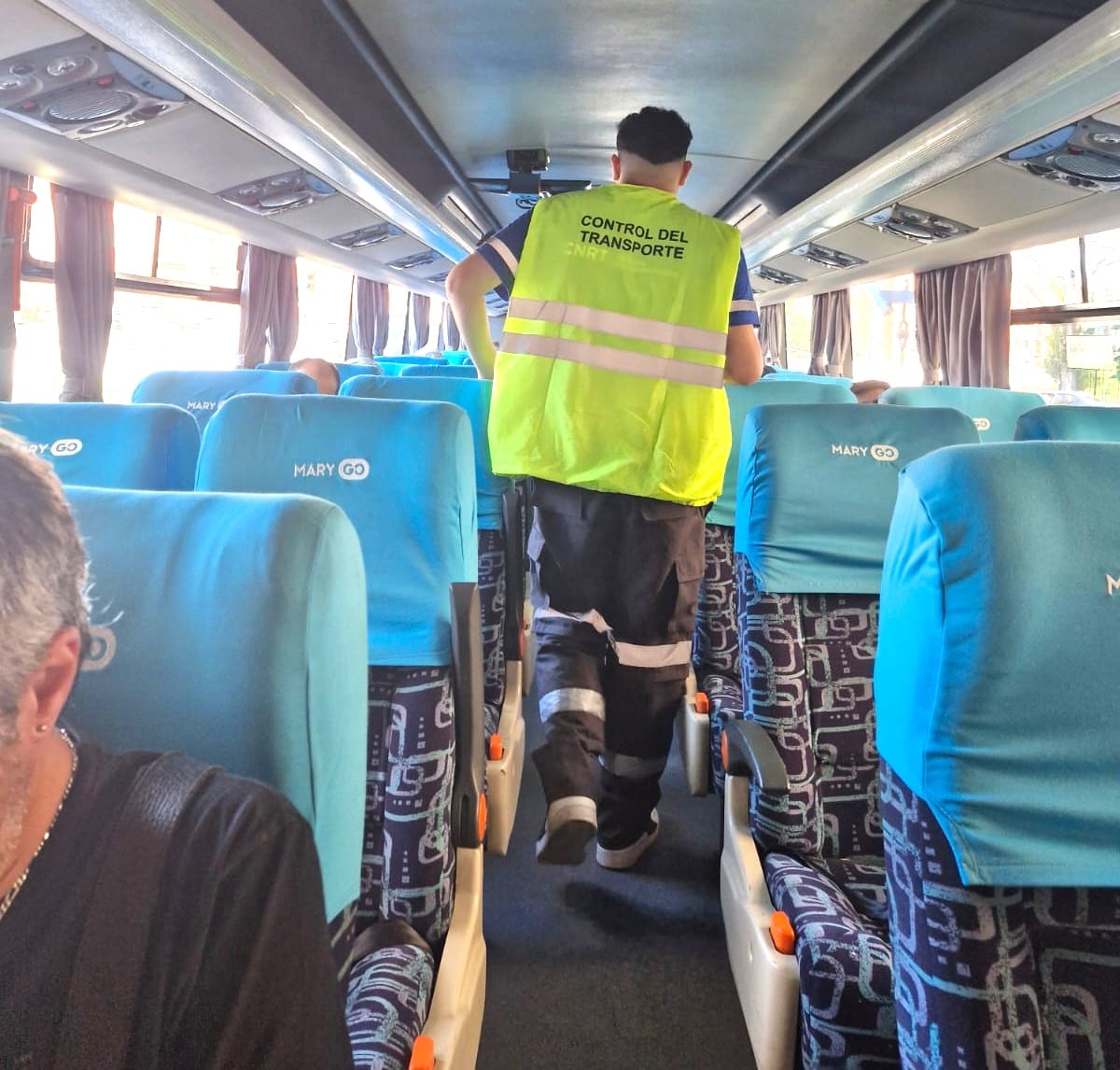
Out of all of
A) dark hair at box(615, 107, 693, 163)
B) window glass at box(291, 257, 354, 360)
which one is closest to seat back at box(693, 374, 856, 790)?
dark hair at box(615, 107, 693, 163)

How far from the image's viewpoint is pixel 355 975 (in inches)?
61.8

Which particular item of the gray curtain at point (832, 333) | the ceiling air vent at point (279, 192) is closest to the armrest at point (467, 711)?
the ceiling air vent at point (279, 192)

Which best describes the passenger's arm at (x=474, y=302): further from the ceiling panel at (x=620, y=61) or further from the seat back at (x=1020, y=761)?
the ceiling panel at (x=620, y=61)

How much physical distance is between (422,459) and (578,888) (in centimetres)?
166

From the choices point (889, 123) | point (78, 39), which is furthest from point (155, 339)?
point (889, 123)

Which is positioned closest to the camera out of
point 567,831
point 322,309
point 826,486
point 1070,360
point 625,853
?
point 567,831

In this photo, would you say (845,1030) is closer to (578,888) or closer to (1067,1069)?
(1067,1069)

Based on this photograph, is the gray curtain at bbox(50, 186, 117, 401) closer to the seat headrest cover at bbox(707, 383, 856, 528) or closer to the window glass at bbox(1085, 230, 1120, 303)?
the seat headrest cover at bbox(707, 383, 856, 528)

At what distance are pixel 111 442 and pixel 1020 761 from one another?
1897mm

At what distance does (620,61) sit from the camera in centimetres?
439

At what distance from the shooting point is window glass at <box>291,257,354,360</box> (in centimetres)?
936

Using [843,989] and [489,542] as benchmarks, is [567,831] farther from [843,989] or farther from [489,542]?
[489,542]

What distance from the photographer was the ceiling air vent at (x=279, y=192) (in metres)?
5.31

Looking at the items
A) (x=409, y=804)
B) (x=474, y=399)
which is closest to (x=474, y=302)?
(x=474, y=399)
